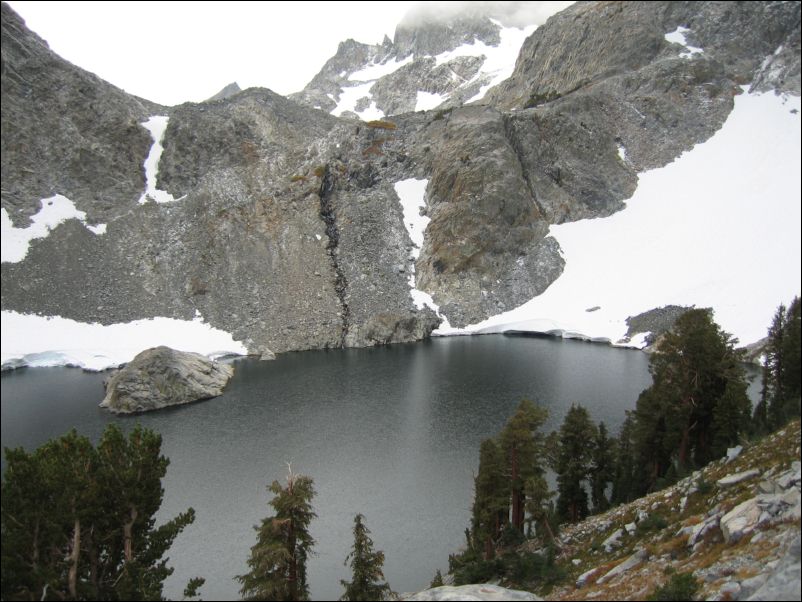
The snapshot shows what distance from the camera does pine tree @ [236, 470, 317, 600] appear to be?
674 inches

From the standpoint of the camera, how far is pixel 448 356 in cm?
7106

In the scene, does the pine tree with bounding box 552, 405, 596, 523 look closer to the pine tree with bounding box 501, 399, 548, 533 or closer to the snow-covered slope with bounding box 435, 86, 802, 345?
the pine tree with bounding box 501, 399, 548, 533

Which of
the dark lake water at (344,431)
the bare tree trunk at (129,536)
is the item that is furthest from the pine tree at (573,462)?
the bare tree trunk at (129,536)

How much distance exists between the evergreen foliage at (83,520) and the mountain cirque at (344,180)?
55152 millimetres

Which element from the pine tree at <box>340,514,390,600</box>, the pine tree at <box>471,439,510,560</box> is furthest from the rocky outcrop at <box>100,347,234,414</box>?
the pine tree at <box>340,514,390,600</box>

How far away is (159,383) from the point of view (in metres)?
54.9

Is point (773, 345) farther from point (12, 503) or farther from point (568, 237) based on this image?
point (568, 237)

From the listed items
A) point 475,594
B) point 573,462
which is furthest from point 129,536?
point 573,462

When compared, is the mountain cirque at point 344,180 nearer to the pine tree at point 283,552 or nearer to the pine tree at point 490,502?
the pine tree at point 490,502

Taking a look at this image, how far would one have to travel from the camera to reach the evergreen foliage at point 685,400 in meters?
28.4

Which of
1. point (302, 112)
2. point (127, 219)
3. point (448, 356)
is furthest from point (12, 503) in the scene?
point (302, 112)

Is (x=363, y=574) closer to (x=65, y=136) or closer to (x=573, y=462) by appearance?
(x=573, y=462)

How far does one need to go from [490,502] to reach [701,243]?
8182cm

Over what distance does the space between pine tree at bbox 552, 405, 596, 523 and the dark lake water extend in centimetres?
561
